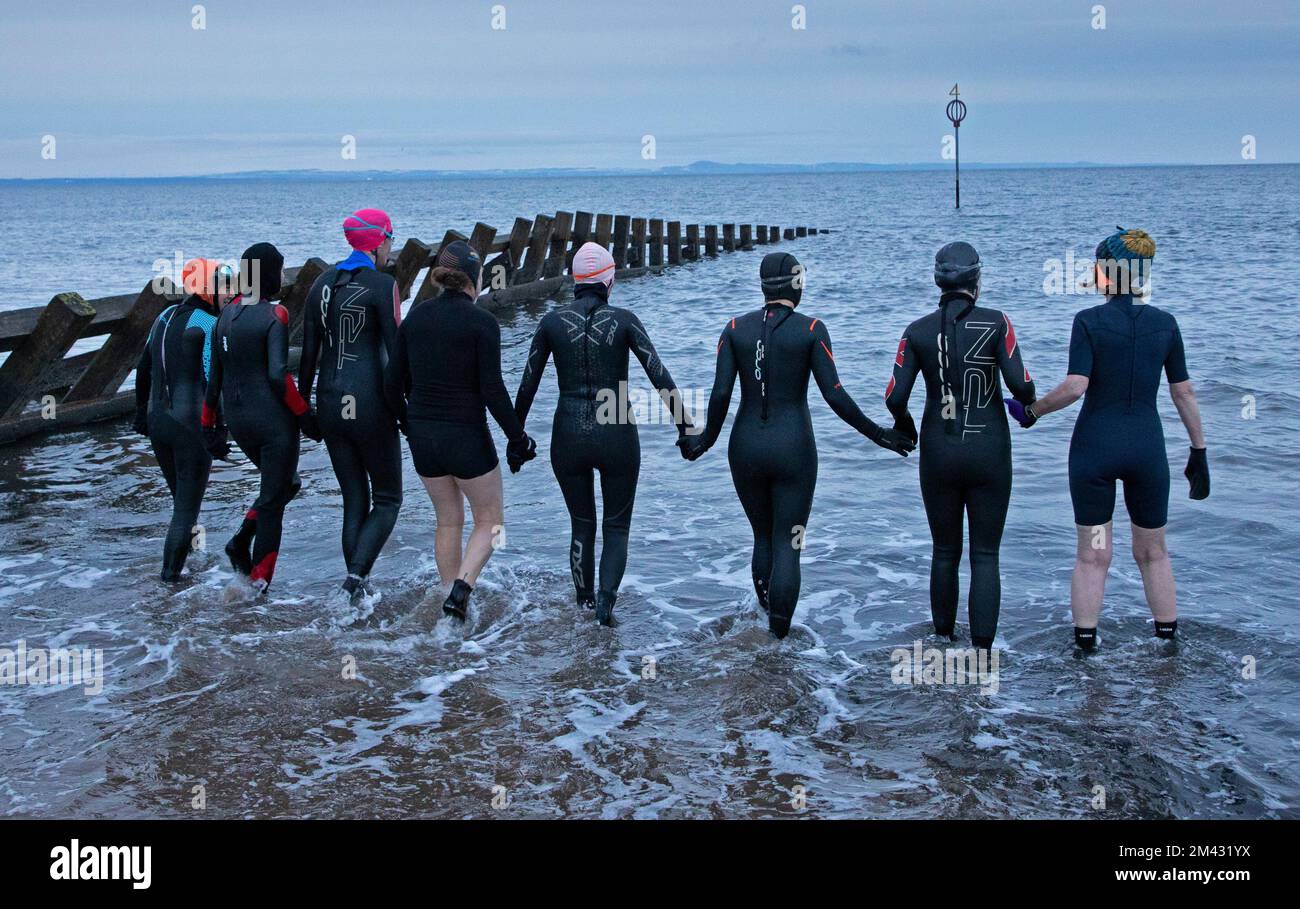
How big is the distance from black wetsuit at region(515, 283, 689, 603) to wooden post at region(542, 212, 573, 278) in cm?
1771

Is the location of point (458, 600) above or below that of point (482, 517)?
below

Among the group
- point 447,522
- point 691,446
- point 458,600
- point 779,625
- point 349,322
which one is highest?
point 349,322

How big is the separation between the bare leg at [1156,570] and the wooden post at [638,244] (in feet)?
90.3

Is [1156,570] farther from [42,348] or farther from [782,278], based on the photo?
[42,348]

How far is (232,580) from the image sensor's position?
786cm

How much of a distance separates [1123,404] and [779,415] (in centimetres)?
189

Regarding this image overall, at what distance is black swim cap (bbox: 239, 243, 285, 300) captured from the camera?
722 cm

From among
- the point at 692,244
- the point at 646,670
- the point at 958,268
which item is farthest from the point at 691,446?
the point at 692,244

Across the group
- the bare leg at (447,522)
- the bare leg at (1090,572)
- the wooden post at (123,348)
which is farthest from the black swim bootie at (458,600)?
the wooden post at (123,348)

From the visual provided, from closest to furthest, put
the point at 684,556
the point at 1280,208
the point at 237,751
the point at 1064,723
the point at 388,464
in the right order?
1. the point at 237,751
2. the point at 1064,723
3. the point at 388,464
4. the point at 684,556
5. the point at 1280,208

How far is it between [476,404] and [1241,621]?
5089 millimetres

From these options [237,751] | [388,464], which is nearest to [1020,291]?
[388,464]

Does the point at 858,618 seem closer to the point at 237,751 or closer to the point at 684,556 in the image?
the point at 684,556

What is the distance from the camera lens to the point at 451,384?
6941mm
